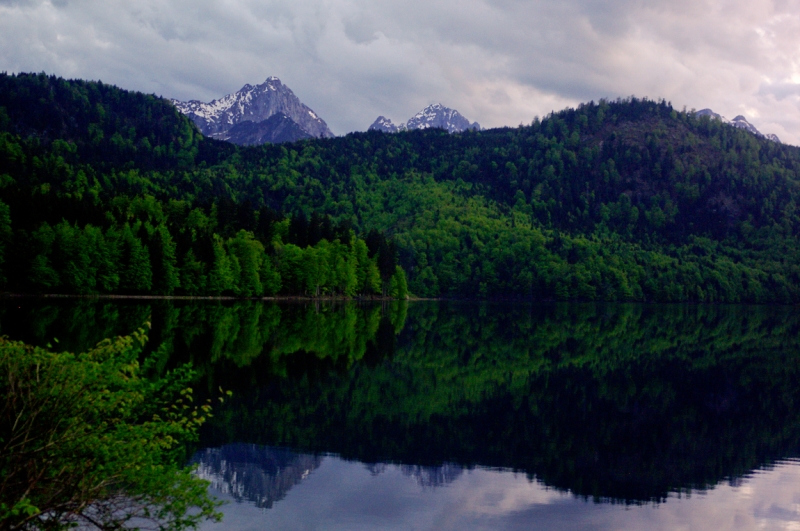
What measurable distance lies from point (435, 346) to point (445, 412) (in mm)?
26374

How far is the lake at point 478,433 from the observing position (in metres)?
19.9

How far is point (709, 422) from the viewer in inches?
1282

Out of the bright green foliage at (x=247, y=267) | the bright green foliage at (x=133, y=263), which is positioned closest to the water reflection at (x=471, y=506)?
the bright green foliage at (x=133, y=263)

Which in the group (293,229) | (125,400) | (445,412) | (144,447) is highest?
(293,229)

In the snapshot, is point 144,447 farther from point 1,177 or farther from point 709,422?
point 1,177

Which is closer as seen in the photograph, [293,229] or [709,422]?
[709,422]

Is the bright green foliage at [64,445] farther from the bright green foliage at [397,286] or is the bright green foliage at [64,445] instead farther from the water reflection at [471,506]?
the bright green foliage at [397,286]

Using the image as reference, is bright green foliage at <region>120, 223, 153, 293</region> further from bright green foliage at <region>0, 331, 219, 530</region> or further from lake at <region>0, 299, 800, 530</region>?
bright green foliage at <region>0, 331, 219, 530</region>

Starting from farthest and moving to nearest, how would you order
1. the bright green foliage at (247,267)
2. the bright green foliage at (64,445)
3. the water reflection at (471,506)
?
1. the bright green foliage at (247,267)
2. the water reflection at (471,506)
3. the bright green foliage at (64,445)

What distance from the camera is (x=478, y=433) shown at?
28047mm

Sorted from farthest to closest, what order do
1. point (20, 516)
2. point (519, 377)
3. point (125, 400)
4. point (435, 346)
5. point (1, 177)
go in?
point (1, 177) → point (435, 346) → point (519, 377) → point (125, 400) → point (20, 516)

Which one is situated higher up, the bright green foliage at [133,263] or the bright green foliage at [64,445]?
the bright green foliage at [133,263]

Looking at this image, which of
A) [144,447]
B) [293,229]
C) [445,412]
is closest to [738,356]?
[445,412]

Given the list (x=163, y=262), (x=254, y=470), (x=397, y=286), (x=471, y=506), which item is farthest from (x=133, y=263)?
(x=471, y=506)
